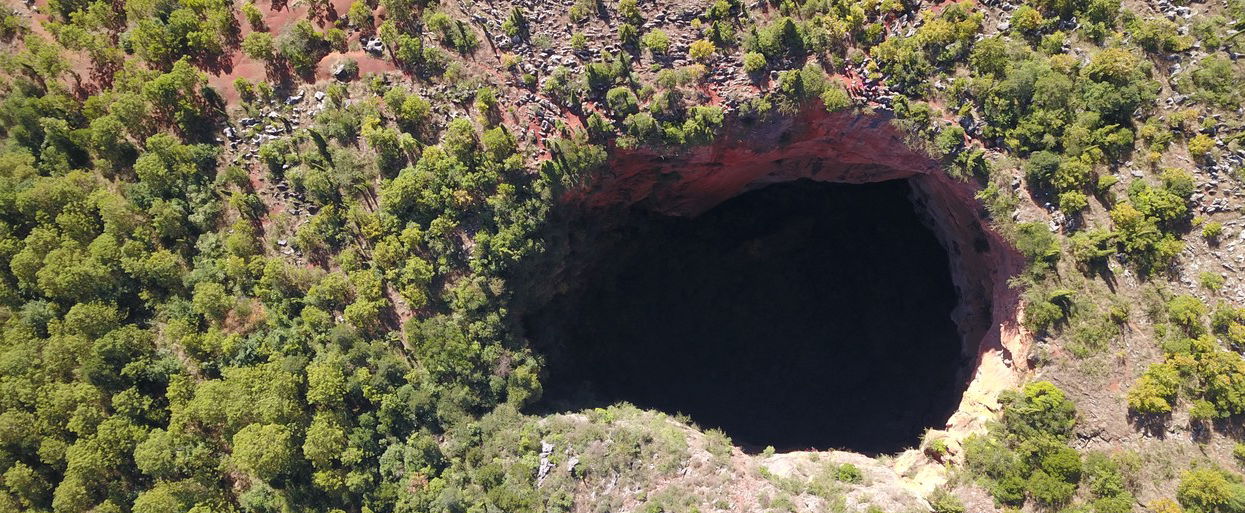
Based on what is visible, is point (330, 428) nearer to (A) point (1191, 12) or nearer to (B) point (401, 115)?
(B) point (401, 115)

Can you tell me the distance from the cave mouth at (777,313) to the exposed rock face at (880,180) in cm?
329

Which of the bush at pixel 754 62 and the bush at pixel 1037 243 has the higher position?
the bush at pixel 754 62

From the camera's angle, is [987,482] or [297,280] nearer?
[987,482]

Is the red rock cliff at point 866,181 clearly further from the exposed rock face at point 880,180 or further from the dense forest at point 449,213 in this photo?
the dense forest at point 449,213

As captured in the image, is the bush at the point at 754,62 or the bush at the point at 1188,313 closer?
the bush at the point at 1188,313

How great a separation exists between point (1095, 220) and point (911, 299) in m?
17.6

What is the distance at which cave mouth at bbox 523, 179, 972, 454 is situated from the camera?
55250mm

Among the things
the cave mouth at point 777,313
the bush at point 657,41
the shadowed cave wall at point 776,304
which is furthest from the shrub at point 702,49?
the cave mouth at point 777,313

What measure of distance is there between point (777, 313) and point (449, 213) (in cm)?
3060

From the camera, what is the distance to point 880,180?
170 feet

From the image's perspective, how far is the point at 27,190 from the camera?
43.7 m

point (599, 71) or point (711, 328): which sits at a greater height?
point (599, 71)

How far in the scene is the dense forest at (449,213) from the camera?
3931 centimetres

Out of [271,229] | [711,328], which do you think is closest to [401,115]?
[271,229]
